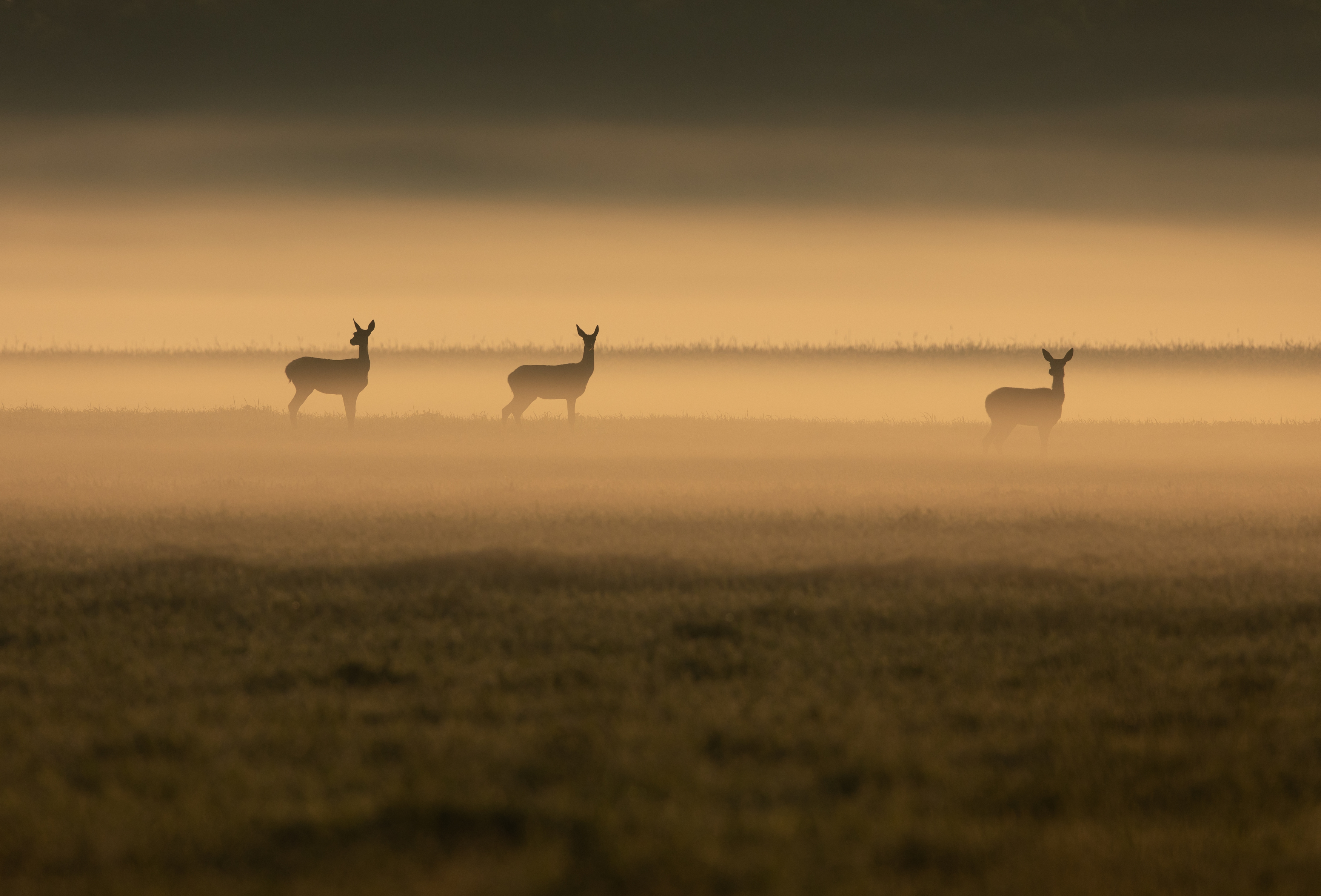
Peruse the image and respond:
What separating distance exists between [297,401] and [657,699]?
36924mm

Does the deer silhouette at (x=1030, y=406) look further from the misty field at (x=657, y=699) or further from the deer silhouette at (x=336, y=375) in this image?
the deer silhouette at (x=336, y=375)

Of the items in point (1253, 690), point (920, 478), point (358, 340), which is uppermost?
point (358, 340)

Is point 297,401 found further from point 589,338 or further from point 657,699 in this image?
point 657,699

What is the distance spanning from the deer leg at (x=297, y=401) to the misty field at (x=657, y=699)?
17.9 metres

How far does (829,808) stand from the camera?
8328 millimetres

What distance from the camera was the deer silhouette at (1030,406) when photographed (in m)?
39.7

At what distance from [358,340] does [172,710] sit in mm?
32601

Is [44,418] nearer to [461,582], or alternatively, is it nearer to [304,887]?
[461,582]

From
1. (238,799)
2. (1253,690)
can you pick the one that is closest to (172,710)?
(238,799)

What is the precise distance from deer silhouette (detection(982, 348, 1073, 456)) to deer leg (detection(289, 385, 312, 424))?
23.1 m

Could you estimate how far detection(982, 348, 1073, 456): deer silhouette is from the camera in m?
39.7

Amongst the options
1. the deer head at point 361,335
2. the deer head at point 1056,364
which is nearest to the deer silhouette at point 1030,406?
the deer head at point 1056,364

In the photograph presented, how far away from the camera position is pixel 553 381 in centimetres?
4391

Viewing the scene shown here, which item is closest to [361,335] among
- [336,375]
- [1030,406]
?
[336,375]
